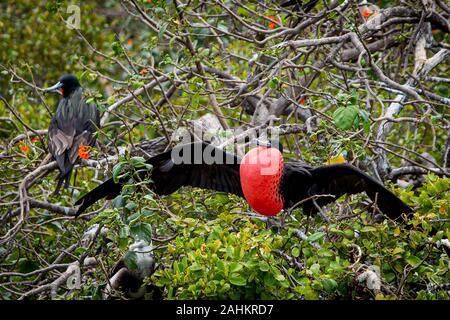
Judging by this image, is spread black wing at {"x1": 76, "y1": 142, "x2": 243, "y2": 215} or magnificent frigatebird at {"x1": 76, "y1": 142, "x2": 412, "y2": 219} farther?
spread black wing at {"x1": 76, "y1": 142, "x2": 243, "y2": 215}

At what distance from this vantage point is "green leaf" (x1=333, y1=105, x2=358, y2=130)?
2.71 meters

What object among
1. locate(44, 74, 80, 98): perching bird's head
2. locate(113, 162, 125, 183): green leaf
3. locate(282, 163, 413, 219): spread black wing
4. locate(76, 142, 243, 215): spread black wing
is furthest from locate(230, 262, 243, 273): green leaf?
locate(44, 74, 80, 98): perching bird's head

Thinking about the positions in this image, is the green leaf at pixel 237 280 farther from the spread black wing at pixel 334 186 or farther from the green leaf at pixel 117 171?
the spread black wing at pixel 334 186

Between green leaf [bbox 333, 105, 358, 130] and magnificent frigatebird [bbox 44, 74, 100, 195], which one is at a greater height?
magnificent frigatebird [bbox 44, 74, 100, 195]

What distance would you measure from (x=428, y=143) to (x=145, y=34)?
6.33 feet

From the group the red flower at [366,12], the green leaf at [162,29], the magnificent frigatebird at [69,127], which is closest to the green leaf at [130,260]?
the magnificent frigatebird at [69,127]

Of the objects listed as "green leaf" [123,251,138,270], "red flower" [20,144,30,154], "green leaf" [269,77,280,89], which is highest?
"green leaf" [269,77,280,89]

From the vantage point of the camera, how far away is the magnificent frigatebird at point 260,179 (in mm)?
3129

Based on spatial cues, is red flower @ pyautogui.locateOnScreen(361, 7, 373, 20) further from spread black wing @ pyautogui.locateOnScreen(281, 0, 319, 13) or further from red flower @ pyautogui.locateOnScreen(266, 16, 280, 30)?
red flower @ pyautogui.locateOnScreen(266, 16, 280, 30)

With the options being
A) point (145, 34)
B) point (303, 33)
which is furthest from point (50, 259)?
point (145, 34)

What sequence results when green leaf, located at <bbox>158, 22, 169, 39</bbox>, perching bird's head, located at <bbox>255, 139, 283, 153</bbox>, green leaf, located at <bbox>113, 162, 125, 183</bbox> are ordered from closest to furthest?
1. green leaf, located at <bbox>113, 162, 125, 183</bbox>
2. perching bird's head, located at <bbox>255, 139, 283, 153</bbox>
3. green leaf, located at <bbox>158, 22, 169, 39</bbox>

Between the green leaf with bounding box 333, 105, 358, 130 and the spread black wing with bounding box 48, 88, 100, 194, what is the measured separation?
49.2 inches

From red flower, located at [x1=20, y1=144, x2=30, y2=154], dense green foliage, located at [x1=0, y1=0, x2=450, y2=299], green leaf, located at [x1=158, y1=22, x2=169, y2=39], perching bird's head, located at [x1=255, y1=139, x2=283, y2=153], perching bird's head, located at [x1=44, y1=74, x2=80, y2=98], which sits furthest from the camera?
perching bird's head, located at [x1=44, y1=74, x2=80, y2=98]

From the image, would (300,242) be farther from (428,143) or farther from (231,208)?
Result: (428,143)
